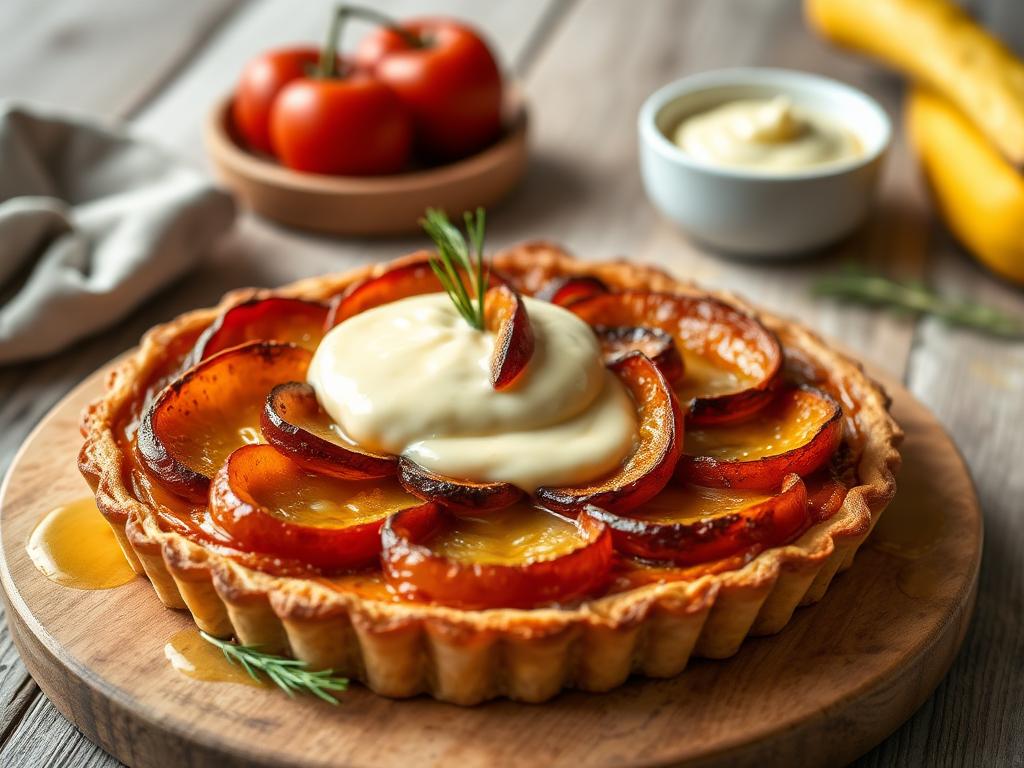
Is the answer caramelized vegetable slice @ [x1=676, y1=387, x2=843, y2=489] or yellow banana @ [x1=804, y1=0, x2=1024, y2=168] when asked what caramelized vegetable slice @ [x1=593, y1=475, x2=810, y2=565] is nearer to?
caramelized vegetable slice @ [x1=676, y1=387, x2=843, y2=489]

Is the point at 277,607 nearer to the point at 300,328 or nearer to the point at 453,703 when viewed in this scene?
the point at 453,703

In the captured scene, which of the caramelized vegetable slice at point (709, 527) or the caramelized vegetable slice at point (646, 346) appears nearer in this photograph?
the caramelized vegetable slice at point (709, 527)

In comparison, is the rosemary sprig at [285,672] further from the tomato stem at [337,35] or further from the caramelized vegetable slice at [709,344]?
the tomato stem at [337,35]

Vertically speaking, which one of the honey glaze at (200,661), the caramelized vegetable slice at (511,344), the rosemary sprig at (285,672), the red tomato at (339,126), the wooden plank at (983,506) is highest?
the caramelized vegetable slice at (511,344)

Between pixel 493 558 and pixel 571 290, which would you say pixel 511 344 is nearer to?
pixel 493 558

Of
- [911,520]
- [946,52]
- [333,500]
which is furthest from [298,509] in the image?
[946,52]

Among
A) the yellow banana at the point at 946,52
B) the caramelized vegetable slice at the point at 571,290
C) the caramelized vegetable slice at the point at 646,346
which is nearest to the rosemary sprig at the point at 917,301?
the yellow banana at the point at 946,52
